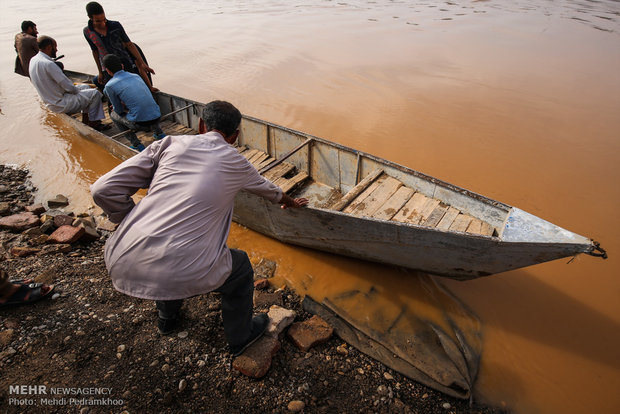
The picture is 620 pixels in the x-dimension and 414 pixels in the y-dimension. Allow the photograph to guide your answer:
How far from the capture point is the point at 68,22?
17.6 meters

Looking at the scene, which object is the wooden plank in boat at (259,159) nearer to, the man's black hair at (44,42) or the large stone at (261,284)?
the large stone at (261,284)

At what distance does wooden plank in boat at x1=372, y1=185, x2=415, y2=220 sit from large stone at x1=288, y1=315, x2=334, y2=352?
4.71 feet

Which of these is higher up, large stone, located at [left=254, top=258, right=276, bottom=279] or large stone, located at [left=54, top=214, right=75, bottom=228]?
large stone, located at [left=54, top=214, right=75, bottom=228]

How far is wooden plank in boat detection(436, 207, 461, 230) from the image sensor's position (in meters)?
3.75

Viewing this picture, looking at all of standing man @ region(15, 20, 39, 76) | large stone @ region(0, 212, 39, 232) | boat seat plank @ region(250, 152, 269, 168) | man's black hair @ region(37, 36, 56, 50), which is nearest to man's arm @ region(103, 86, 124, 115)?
man's black hair @ region(37, 36, 56, 50)

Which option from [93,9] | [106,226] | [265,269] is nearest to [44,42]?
[93,9]

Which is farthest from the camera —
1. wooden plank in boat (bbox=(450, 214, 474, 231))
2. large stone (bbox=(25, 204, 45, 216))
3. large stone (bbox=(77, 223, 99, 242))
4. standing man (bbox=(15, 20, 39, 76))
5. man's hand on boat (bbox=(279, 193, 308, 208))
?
standing man (bbox=(15, 20, 39, 76))

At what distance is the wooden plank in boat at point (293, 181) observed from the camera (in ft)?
16.4

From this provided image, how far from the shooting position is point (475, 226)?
3.69 meters

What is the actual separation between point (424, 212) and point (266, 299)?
2140 millimetres

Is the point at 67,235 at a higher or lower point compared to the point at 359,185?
lower

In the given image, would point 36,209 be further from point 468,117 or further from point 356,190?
point 468,117

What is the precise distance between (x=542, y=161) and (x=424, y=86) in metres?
4.15

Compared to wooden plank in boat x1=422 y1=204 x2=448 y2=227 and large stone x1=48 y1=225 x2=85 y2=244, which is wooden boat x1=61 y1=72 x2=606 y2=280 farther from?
large stone x1=48 y1=225 x2=85 y2=244
